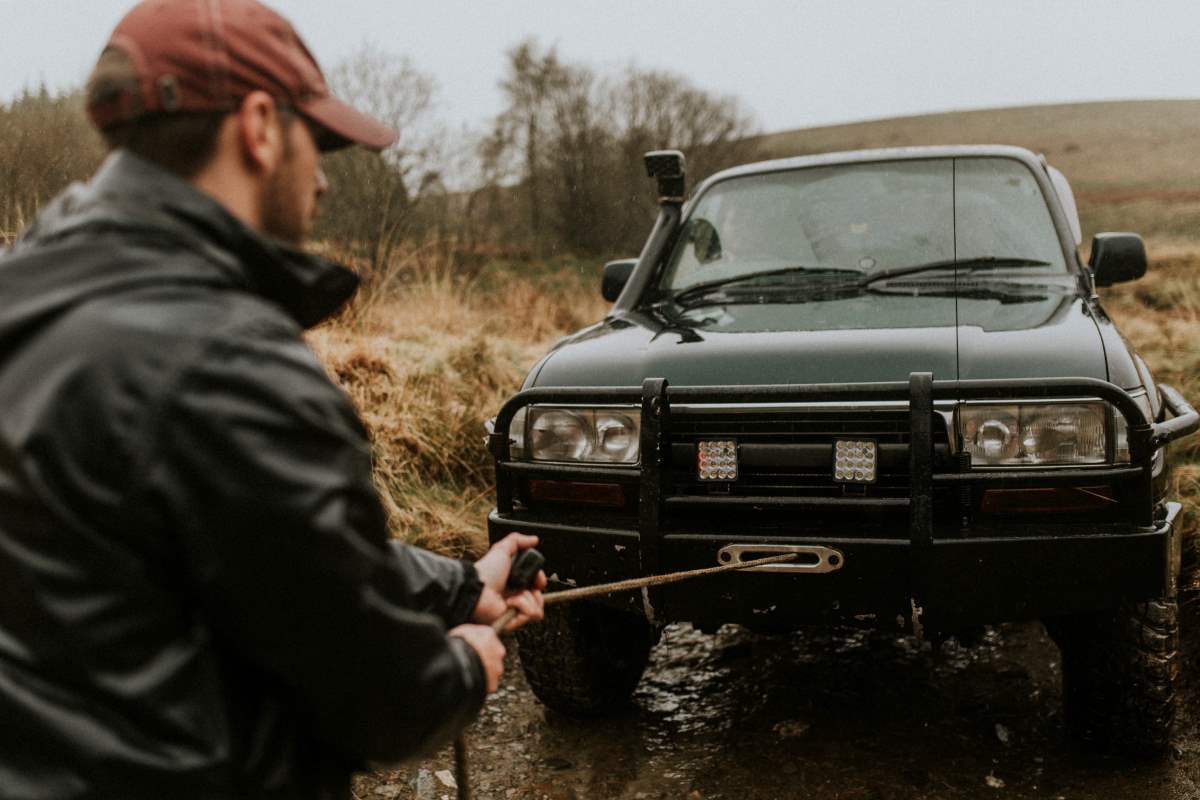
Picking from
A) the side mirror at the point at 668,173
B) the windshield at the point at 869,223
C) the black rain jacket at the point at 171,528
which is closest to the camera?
the black rain jacket at the point at 171,528

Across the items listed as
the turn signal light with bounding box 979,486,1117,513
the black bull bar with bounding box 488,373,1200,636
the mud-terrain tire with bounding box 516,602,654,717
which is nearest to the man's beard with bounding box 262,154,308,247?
the black bull bar with bounding box 488,373,1200,636

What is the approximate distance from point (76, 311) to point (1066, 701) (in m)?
3.04

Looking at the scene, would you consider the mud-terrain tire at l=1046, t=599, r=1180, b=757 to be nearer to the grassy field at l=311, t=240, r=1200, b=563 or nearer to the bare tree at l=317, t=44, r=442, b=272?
the grassy field at l=311, t=240, r=1200, b=563

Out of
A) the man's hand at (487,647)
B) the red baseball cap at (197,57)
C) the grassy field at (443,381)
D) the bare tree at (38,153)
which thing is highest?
the bare tree at (38,153)

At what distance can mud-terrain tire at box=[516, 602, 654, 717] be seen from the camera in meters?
3.53

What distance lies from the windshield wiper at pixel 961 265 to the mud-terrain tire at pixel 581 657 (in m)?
1.50

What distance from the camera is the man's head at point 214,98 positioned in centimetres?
126

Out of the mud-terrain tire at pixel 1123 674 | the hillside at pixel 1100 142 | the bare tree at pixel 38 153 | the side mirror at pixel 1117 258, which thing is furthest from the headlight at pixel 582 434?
the hillside at pixel 1100 142

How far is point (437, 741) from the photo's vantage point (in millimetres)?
1343

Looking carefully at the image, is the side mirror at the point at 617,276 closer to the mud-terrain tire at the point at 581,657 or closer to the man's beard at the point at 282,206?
the mud-terrain tire at the point at 581,657

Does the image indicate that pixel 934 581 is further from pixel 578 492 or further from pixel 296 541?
pixel 296 541

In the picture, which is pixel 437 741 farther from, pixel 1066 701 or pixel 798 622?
pixel 1066 701

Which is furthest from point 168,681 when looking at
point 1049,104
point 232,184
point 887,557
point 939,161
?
point 1049,104

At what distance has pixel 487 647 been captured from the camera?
1485mm
